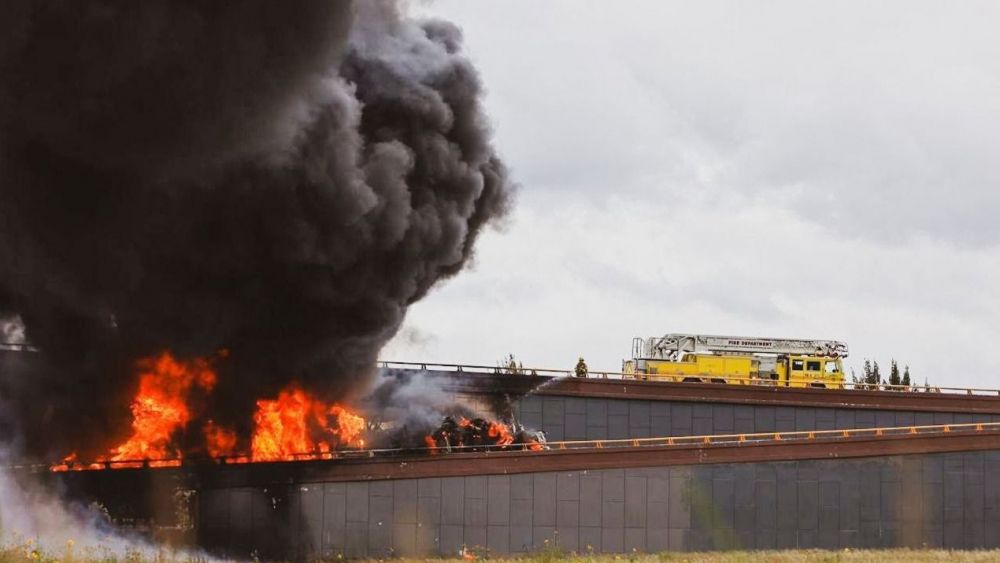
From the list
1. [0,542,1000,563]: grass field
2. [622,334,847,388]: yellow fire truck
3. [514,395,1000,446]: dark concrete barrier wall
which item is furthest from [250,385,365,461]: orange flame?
[622,334,847,388]: yellow fire truck

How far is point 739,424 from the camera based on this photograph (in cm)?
6438

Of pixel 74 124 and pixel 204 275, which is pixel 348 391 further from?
pixel 74 124

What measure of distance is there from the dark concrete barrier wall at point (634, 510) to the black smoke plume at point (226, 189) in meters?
4.47

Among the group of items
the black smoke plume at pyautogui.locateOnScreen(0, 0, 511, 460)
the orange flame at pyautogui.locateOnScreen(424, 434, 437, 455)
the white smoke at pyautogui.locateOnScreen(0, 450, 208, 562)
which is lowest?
the white smoke at pyautogui.locateOnScreen(0, 450, 208, 562)

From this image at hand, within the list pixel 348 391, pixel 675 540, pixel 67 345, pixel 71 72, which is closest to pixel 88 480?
pixel 67 345

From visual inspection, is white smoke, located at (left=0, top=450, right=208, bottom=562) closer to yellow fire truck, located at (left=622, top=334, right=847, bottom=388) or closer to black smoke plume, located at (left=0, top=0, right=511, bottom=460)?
black smoke plume, located at (left=0, top=0, right=511, bottom=460)

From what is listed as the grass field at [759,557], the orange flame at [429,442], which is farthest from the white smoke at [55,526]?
the orange flame at [429,442]

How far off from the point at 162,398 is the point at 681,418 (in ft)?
74.7

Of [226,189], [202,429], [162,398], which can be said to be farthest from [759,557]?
[226,189]

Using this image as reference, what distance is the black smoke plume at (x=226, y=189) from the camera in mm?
42844

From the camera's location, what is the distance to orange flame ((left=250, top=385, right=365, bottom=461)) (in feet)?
173

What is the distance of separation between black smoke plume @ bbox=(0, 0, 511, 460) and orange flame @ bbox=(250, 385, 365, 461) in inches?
30.3

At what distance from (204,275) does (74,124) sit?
8.16 meters

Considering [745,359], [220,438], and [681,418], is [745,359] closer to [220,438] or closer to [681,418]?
[681,418]
